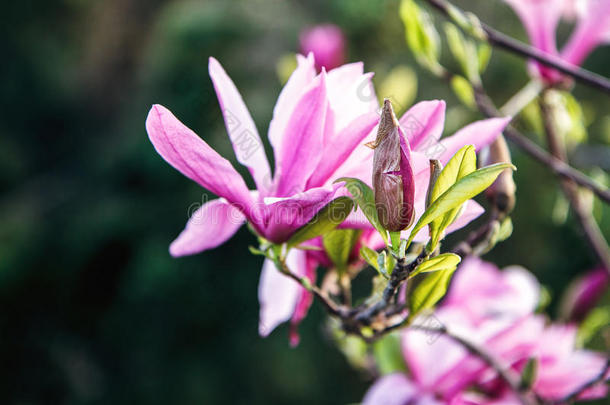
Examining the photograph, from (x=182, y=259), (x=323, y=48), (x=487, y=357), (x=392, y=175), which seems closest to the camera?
(x=392, y=175)

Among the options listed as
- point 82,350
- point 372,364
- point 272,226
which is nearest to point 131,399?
point 82,350

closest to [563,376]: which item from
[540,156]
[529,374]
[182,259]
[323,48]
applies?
[529,374]

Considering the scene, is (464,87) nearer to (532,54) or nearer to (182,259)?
(532,54)

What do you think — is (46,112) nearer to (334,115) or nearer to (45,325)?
(45,325)

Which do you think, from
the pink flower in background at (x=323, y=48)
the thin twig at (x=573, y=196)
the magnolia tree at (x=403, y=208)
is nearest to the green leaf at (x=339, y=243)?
the magnolia tree at (x=403, y=208)

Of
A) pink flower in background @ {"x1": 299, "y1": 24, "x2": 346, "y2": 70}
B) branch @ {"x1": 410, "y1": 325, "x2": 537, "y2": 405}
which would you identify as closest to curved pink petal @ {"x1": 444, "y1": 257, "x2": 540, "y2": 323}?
branch @ {"x1": 410, "y1": 325, "x2": 537, "y2": 405}

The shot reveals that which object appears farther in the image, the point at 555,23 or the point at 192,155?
the point at 555,23

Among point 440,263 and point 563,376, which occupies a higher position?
point 440,263

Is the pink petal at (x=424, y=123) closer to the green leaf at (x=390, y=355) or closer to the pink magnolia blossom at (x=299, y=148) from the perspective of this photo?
the pink magnolia blossom at (x=299, y=148)
